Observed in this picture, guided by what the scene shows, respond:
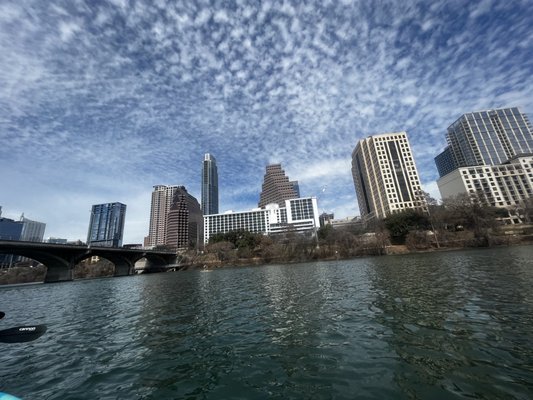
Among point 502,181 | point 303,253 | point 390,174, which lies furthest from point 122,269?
point 502,181

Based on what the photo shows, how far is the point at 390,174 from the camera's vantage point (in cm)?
16138

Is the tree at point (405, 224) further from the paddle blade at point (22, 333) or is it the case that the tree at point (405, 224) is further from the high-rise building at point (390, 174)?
the paddle blade at point (22, 333)

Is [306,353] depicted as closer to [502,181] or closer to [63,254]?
[63,254]

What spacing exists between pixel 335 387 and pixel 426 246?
8397 centimetres

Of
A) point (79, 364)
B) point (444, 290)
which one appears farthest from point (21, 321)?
point (444, 290)

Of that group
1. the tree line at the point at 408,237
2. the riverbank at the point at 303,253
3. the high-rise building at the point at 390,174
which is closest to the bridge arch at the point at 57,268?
the riverbank at the point at 303,253

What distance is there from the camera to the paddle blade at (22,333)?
8.56 m

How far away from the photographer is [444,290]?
54.1 feet

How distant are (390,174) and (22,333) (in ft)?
582

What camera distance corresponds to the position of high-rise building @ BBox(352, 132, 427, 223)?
155875mm

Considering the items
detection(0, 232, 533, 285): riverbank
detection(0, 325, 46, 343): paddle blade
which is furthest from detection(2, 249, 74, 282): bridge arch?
detection(0, 325, 46, 343): paddle blade

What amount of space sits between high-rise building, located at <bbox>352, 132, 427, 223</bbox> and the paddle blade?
162614 mm

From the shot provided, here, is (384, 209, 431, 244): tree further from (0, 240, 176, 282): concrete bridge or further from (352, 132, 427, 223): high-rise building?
(0, 240, 176, 282): concrete bridge

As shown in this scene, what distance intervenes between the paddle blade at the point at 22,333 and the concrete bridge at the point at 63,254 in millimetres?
63434
